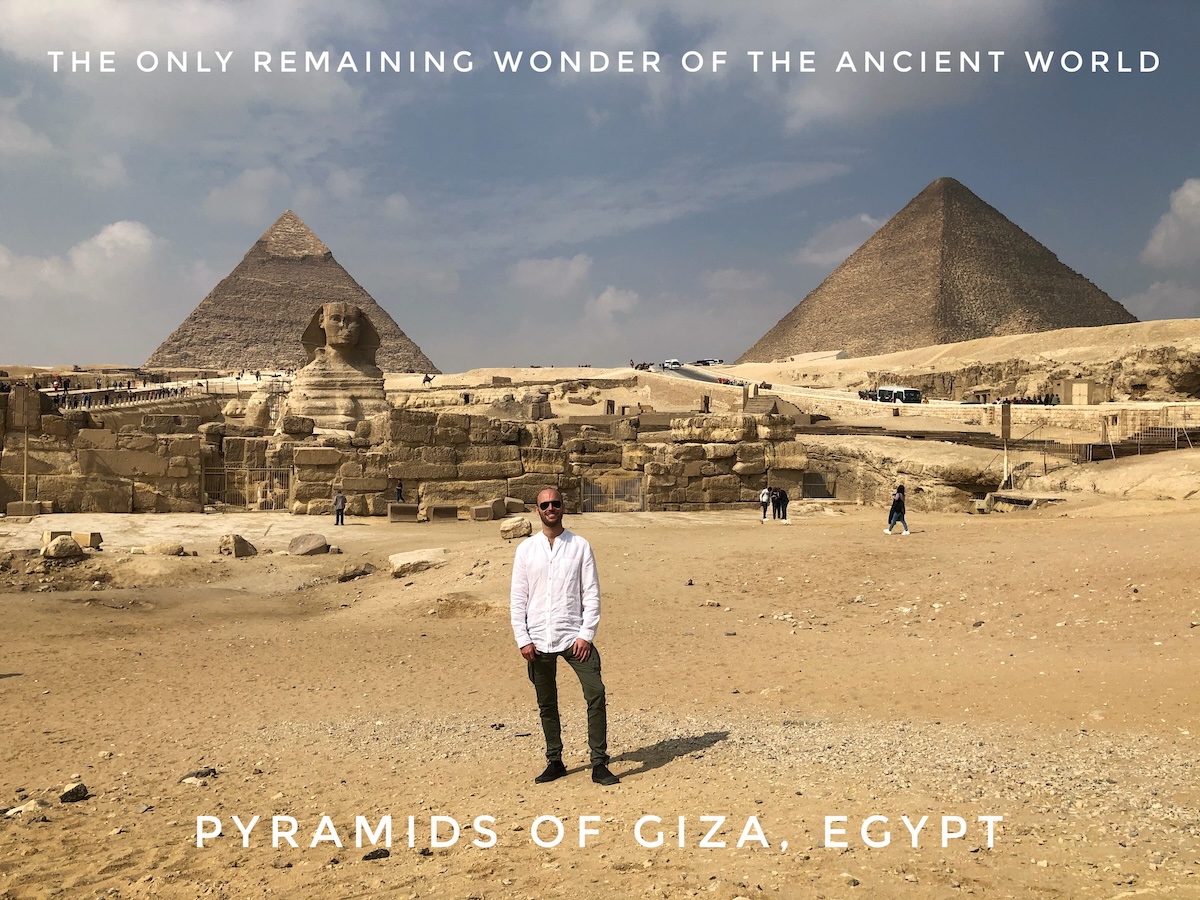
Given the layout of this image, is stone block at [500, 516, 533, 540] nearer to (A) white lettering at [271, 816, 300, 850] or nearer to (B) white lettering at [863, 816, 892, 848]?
Answer: (A) white lettering at [271, 816, 300, 850]

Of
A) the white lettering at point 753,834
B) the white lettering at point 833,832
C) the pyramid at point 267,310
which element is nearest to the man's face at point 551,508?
the white lettering at point 753,834

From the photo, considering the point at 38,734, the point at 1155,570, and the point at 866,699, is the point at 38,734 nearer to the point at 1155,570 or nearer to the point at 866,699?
the point at 866,699

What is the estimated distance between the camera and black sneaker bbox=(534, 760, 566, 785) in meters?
3.54

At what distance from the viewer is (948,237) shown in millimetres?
112875

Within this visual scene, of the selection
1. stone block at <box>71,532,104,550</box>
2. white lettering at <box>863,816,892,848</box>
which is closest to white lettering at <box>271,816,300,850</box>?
white lettering at <box>863,816,892,848</box>

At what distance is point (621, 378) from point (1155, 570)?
122 ft

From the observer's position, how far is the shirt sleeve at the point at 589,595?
361cm

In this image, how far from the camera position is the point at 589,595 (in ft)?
12.0

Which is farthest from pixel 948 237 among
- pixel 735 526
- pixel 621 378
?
pixel 735 526

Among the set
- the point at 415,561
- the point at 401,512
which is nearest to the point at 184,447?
the point at 401,512

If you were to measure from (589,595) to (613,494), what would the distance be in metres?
9.78

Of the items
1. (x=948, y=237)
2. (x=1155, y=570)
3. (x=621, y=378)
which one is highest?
(x=948, y=237)

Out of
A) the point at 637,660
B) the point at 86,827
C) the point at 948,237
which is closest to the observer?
the point at 86,827

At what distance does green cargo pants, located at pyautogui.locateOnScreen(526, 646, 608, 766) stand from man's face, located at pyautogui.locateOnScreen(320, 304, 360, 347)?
1966 cm
